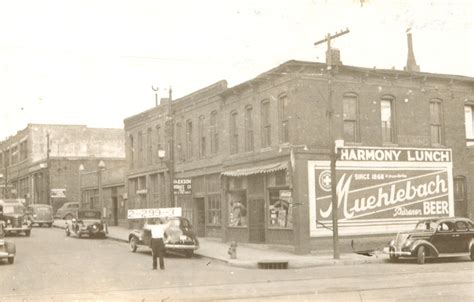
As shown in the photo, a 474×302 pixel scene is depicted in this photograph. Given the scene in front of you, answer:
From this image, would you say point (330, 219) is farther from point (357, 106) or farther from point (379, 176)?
point (357, 106)

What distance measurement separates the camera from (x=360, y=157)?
26.0 metres

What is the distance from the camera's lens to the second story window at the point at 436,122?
2814 centimetres

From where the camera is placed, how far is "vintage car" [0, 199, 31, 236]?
35125 mm

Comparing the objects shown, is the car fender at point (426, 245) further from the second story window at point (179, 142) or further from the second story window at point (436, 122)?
the second story window at point (179, 142)

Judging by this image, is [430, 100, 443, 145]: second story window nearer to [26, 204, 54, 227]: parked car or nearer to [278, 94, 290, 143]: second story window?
[278, 94, 290, 143]: second story window

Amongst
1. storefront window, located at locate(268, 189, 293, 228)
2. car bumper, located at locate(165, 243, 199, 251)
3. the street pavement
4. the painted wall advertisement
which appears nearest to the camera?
the street pavement

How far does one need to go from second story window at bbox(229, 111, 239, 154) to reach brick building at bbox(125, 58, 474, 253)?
5 centimetres

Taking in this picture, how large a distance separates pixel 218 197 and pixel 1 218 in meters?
12.4

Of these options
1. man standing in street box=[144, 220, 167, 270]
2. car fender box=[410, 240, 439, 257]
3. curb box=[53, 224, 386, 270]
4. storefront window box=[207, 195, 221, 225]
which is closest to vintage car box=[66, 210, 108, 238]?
storefront window box=[207, 195, 221, 225]

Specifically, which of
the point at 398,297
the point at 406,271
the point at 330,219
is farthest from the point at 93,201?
the point at 398,297

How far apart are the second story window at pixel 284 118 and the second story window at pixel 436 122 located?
7107mm

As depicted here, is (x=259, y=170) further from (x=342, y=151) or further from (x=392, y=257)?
(x=392, y=257)

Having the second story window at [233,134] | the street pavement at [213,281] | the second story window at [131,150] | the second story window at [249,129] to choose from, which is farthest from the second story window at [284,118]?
the second story window at [131,150]

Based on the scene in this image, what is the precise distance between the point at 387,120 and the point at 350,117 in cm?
198
